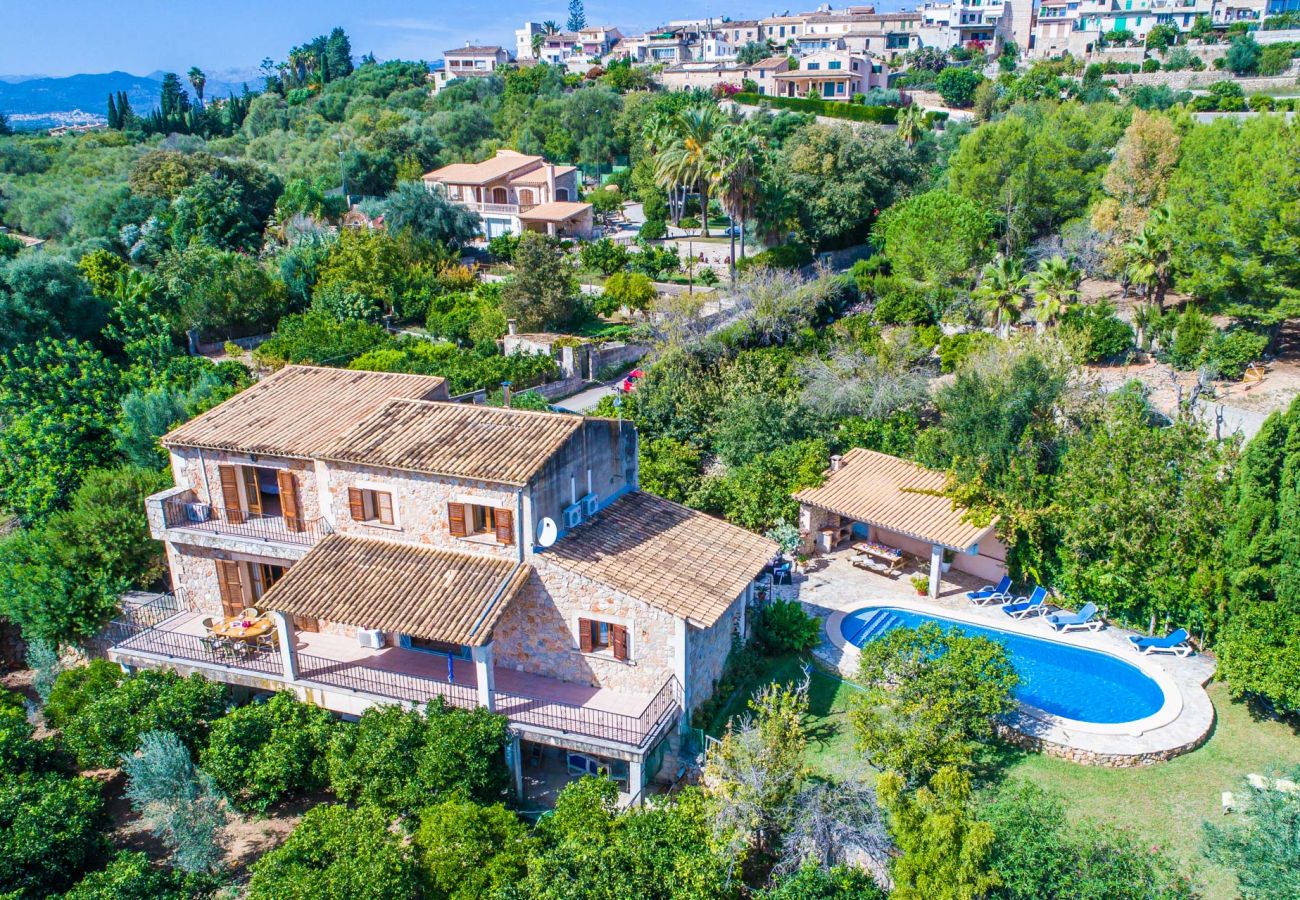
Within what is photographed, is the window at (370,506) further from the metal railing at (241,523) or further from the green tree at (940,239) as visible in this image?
the green tree at (940,239)

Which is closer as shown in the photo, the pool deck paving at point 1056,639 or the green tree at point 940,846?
the green tree at point 940,846

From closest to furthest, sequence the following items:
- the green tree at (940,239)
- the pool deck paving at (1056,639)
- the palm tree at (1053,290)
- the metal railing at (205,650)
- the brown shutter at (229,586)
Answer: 1. the pool deck paving at (1056,639)
2. the metal railing at (205,650)
3. the brown shutter at (229,586)
4. the palm tree at (1053,290)
5. the green tree at (940,239)

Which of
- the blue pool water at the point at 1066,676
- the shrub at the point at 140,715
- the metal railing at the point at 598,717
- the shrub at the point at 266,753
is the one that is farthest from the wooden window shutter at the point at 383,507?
the blue pool water at the point at 1066,676

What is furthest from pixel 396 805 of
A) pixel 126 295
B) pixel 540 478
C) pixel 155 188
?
pixel 155 188

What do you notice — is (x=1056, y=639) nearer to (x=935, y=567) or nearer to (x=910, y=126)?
(x=935, y=567)

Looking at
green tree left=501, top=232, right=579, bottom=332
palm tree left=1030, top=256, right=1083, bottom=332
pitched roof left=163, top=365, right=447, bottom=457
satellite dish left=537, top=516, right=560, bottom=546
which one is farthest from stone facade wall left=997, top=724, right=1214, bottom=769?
green tree left=501, top=232, right=579, bottom=332

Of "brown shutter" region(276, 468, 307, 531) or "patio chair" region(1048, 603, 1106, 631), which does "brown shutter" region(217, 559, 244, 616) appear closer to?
"brown shutter" region(276, 468, 307, 531)

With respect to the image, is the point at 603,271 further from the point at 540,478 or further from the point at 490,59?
the point at 490,59
